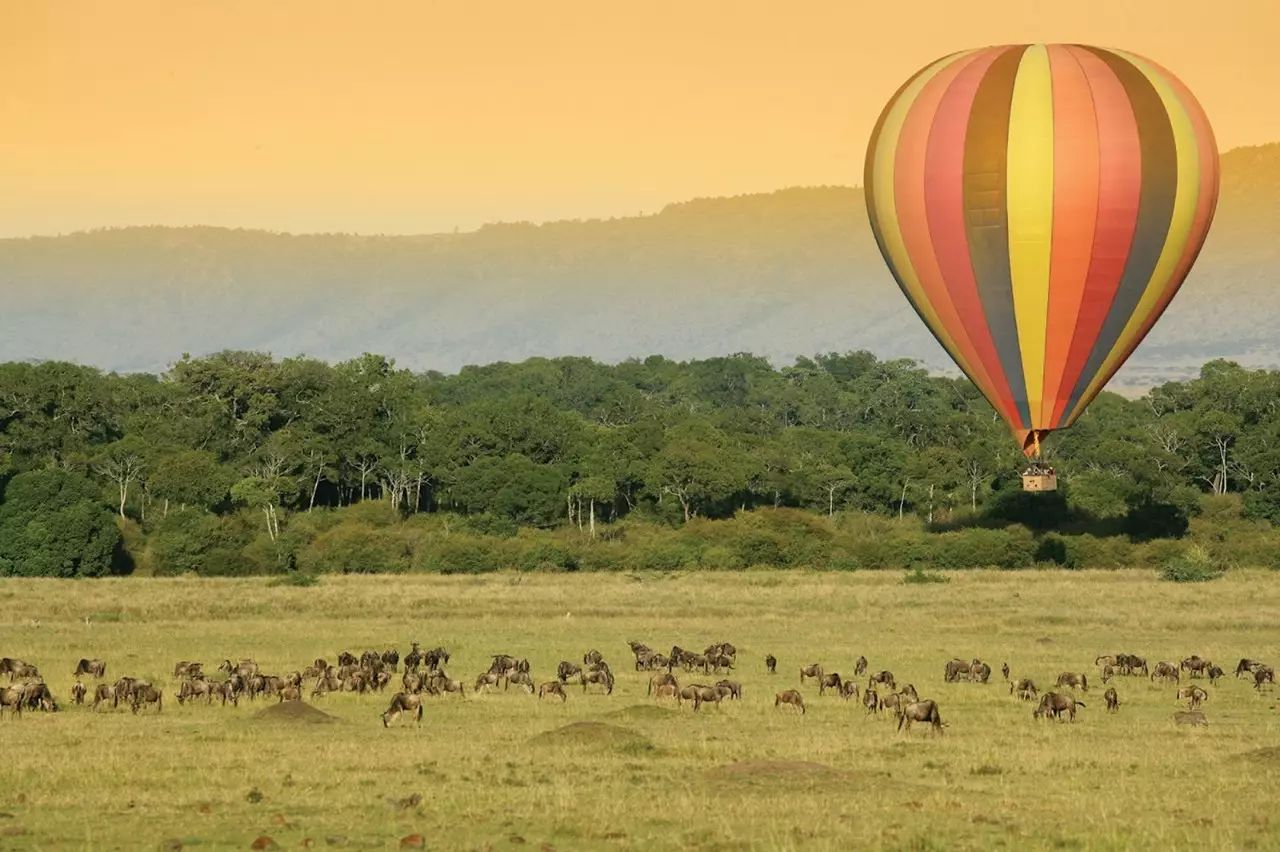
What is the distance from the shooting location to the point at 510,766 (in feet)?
108

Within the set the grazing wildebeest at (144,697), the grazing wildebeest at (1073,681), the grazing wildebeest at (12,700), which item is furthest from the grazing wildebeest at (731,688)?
the grazing wildebeest at (12,700)

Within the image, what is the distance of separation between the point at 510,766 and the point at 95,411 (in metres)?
102

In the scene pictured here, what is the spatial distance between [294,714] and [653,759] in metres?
8.62

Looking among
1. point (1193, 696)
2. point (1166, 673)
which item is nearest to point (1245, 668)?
point (1166, 673)

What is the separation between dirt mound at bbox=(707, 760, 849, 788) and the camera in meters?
30.9

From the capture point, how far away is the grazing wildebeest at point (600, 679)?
4538cm

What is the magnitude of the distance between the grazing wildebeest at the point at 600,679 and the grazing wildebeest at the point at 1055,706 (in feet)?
33.3

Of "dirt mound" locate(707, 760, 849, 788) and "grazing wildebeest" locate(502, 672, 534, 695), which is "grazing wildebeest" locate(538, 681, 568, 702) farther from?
"dirt mound" locate(707, 760, 849, 788)

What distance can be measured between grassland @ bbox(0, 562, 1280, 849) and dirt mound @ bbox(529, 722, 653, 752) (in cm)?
6

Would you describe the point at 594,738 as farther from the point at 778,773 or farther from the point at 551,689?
the point at 551,689

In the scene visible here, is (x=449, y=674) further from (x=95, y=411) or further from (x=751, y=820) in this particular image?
(x=95, y=411)

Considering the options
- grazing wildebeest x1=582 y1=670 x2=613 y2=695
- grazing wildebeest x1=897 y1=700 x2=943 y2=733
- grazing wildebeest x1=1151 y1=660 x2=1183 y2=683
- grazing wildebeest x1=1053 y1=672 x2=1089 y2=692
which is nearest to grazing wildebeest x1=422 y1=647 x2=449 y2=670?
grazing wildebeest x1=582 y1=670 x2=613 y2=695

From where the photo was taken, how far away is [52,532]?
9275cm

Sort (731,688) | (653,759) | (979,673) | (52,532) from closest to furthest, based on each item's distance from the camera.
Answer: (653,759)
(731,688)
(979,673)
(52,532)
